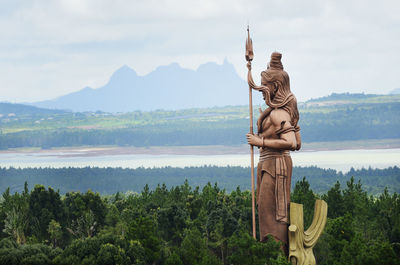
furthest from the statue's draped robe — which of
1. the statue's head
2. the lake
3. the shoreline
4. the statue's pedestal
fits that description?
the shoreline

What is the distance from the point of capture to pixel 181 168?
4557 inches

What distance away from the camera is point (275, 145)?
815 inches

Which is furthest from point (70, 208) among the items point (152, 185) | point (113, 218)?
point (152, 185)

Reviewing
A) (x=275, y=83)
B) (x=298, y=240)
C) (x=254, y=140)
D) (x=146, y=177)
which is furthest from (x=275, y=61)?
(x=146, y=177)

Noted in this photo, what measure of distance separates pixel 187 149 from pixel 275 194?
456 feet

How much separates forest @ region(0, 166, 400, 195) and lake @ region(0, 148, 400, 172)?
31.6 ft

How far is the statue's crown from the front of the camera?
845 inches

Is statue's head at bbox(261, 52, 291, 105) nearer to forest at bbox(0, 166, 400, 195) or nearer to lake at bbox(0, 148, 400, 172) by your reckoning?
forest at bbox(0, 166, 400, 195)

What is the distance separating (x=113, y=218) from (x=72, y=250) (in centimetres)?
941

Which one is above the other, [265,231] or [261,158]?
[261,158]

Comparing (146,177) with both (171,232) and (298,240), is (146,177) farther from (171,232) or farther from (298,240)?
(298,240)

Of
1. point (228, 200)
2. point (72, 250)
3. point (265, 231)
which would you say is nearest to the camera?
point (265, 231)

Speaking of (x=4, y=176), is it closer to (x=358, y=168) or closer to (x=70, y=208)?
(x=358, y=168)

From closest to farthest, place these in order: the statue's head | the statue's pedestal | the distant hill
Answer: the statue's pedestal, the statue's head, the distant hill
